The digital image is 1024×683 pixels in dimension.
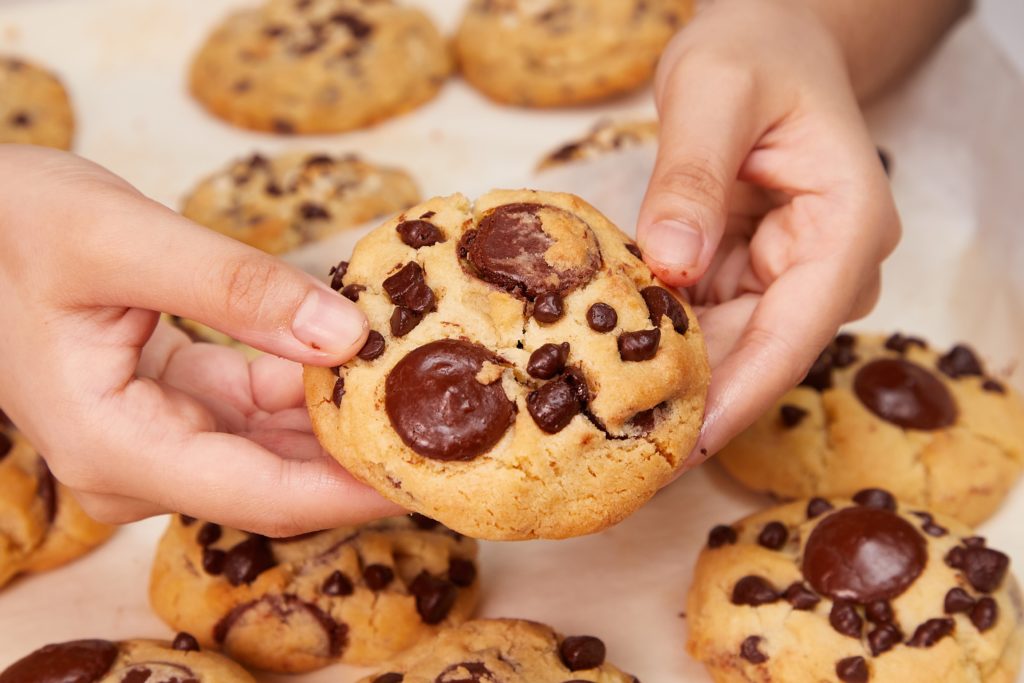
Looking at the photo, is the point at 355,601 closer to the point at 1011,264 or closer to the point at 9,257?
the point at 9,257

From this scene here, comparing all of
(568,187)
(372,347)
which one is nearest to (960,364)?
(568,187)

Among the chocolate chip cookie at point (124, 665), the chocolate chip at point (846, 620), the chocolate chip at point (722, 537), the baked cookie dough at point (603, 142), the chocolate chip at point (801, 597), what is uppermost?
the baked cookie dough at point (603, 142)

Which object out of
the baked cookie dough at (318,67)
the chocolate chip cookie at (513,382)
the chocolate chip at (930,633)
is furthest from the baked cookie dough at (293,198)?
the chocolate chip at (930,633)

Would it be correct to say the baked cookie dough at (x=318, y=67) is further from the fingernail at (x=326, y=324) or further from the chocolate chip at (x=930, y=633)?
the chocolate chip at (x=930, y=633)

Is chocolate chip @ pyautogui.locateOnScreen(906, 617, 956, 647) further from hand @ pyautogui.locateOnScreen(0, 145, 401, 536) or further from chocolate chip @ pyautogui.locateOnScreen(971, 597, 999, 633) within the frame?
hand @ pyautogui.locateOnScreen(0, 145, 401, 536)

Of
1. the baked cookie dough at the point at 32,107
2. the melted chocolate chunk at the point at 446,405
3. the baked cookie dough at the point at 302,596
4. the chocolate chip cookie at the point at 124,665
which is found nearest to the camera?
the melted chocolate chunk at the point at 446,405

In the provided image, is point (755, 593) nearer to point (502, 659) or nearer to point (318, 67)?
point (502, 659)

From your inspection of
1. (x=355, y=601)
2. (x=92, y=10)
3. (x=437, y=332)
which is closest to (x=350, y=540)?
(x=355, y=601)
